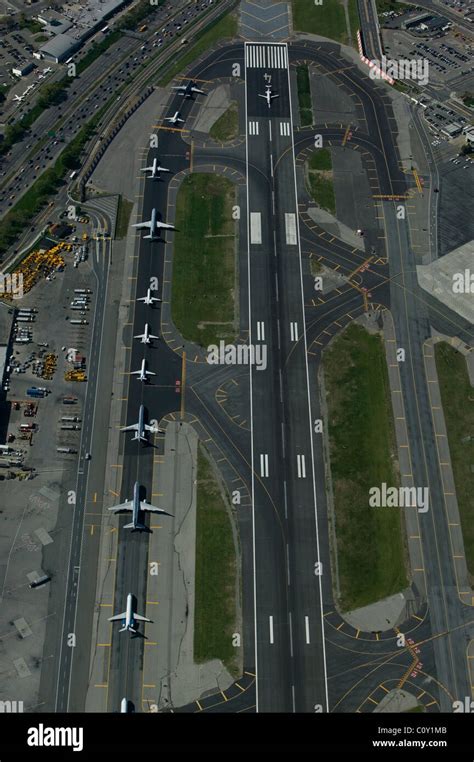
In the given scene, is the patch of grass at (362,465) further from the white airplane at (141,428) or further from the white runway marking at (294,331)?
the white airplane at (141,428)

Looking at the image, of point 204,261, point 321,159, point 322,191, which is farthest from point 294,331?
point 321,159

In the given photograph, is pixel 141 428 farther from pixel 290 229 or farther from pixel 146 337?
pixel 290 229

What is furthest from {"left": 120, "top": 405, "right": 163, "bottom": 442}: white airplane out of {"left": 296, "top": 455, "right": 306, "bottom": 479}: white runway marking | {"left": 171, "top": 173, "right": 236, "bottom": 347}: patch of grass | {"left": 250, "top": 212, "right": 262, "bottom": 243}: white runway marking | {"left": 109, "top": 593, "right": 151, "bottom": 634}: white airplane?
{"left": 250, "top": 212, "right": 262, "bottom": 243}: white runway marking

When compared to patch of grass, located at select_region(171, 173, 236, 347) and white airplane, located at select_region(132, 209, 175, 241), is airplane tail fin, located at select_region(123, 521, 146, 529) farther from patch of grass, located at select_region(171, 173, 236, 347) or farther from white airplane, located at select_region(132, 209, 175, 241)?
white airplane, located at select_region(132, 209, 175, 241)

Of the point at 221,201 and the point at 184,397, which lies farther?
the point at 221,201

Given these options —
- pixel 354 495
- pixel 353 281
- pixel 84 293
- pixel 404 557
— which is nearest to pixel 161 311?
pixel 84 293

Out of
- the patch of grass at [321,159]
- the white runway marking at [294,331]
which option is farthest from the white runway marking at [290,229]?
the white runway marking at [294,331]

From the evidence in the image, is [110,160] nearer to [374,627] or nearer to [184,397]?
[184,397]
